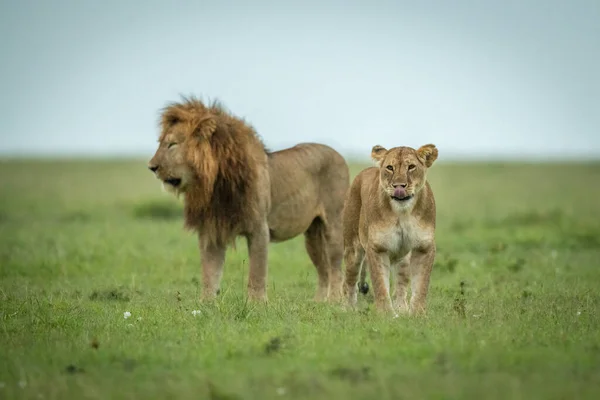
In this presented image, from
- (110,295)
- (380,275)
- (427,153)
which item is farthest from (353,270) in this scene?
(110,295)

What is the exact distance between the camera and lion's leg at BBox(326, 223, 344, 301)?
39.6 feet

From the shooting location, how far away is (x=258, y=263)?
10.9 m

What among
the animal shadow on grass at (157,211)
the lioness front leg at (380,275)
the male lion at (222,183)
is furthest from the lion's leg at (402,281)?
the animal shadow on grass at (157,211)

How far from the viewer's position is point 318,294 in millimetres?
11984

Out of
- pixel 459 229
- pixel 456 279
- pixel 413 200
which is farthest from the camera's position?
pixel 459 229

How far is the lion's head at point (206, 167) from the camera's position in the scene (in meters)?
10.8

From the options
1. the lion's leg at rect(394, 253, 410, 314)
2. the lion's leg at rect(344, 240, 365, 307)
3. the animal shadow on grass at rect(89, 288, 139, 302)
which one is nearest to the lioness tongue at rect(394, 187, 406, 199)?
the lion's leg at rect(394, 253, 410, 314)

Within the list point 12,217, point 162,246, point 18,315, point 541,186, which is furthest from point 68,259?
point 541,186

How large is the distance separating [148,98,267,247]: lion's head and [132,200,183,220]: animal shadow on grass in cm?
1507

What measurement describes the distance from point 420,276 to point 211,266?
2646 mm

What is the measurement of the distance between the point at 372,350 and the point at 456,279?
550cm

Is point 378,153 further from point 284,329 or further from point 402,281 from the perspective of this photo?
point 284,329

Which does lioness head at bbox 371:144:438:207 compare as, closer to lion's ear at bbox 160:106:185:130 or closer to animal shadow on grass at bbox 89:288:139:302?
lion's ear at bbox 160:106:185:130

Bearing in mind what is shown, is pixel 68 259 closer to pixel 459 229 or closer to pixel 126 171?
pixel 459 229
